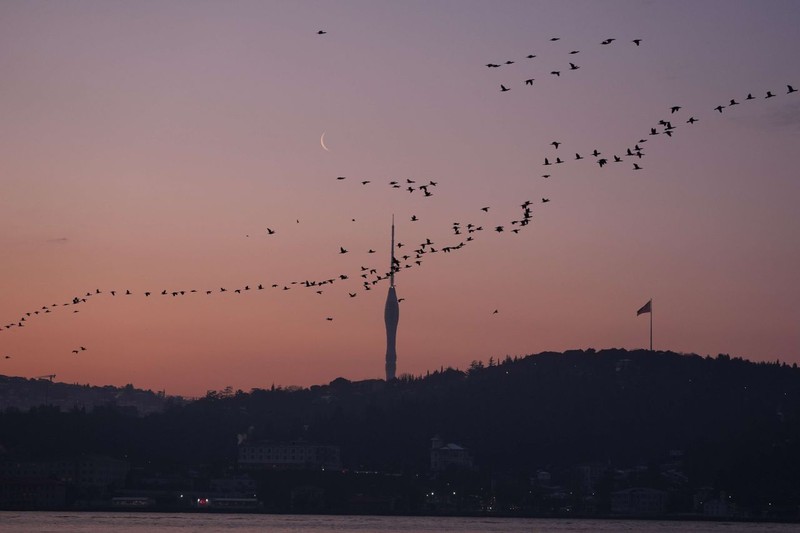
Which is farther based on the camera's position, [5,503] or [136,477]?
[136,477]

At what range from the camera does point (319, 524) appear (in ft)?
477

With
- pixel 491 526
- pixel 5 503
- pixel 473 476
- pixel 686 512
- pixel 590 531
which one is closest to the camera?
pixel 590 531

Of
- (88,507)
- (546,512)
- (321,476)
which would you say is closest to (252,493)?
(321,476)

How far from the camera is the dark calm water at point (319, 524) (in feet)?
431

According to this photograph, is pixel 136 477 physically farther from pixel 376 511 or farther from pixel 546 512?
pixel 546 512

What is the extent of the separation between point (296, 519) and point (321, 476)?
100ft

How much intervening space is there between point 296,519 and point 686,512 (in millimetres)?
47647

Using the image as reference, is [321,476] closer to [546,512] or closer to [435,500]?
[435,500]

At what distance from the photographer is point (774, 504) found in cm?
17888

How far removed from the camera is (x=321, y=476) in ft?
619

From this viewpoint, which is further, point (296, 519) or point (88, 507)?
point (88, 507)

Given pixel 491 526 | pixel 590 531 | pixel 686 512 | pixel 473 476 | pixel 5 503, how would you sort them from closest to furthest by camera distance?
1. pixel 590 531
2. pixel 491 526
3. pixel 5 503
4. pixel 686 512
5. pixel 473 476

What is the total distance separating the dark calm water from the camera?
132 metres

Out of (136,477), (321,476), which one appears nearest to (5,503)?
(136,477)
